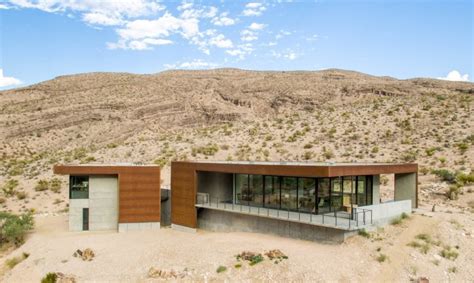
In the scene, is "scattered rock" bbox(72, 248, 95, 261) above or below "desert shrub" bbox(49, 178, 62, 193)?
below

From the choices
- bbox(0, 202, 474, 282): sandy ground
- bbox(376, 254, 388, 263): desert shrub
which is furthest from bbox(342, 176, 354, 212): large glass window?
bbox(376, 254, 388, 263): desert shrub

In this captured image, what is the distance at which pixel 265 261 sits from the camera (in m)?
20.0

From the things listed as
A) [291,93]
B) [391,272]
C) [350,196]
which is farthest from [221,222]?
[291,93]

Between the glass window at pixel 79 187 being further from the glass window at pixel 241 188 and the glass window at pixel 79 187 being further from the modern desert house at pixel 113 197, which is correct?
the glass window at pixel 241 188

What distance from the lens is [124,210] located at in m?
29.5

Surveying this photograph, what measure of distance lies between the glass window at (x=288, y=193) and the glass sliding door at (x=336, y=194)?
6.85 feet

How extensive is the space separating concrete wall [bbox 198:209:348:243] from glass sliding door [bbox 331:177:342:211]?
221 cm

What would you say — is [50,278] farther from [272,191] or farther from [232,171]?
[272,191]

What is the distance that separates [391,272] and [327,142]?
39.0 m

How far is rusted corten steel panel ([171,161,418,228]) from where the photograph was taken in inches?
883

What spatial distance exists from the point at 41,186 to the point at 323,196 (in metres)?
35.4

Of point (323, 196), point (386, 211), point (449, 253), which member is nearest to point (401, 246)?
point (449, 253)

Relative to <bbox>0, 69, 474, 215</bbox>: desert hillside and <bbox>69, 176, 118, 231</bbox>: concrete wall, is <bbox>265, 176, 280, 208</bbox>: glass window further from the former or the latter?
<bbox>0, 69, 474, 215</bbox>: desert hillside

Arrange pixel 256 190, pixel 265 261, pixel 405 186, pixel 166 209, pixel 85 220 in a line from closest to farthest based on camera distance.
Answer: pixel 265 261 → pixel 256 190 → pixel 405 186 → pixel 85 220 → pixel 166 209
